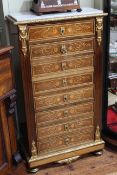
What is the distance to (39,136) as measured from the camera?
1935 millimetres

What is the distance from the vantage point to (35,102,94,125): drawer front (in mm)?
1892

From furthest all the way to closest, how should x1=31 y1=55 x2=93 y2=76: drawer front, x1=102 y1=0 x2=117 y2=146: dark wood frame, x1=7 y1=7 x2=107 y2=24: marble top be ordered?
1. x1=102 y1=0 x2=117 y2=146: dark wood frame
2. x1=31 y1=55 x2=93 y2=76: drawer front
3. x1=7 y1=7 x2=107 y2=24: marble top

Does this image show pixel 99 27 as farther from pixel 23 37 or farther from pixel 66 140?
pixel 66 140

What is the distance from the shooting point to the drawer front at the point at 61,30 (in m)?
1.68

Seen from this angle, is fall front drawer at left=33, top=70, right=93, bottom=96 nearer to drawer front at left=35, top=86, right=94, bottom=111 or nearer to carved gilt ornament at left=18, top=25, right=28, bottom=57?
drawer front at left=35, top=86, right=94, bottom=111

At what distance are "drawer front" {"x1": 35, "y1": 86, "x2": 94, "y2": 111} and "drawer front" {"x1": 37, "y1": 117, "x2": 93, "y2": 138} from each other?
16cm

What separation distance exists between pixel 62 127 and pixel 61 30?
0.69m

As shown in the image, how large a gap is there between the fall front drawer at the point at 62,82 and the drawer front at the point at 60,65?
0.18ft

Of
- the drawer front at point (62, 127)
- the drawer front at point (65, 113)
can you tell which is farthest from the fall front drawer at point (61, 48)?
the drawer front at point (62, 127)

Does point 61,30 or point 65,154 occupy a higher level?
point 61,30

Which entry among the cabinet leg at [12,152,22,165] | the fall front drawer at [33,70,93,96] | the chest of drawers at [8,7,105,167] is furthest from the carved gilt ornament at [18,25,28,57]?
the cabinet leg at [12,152,22,165]

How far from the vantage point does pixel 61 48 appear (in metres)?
1.76

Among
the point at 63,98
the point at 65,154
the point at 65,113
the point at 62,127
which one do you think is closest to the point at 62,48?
the point at 63,98

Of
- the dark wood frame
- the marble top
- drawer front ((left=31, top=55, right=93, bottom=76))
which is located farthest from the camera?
the dark wood frame
